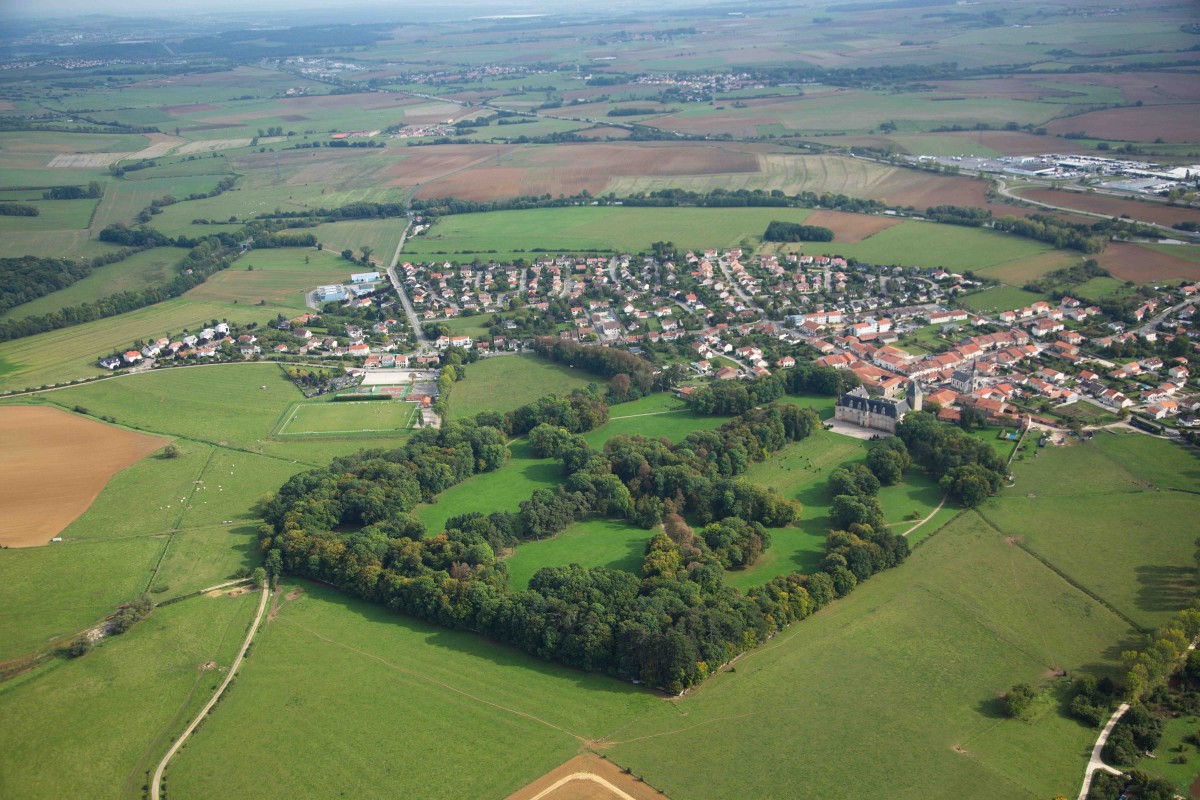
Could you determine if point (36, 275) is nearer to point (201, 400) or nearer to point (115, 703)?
point (201, 400)

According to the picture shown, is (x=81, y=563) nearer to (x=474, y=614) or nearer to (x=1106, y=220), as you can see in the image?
(x=474, y=614)

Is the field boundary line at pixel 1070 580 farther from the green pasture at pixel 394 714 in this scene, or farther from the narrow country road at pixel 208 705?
the narrow country road at pixel 208 705

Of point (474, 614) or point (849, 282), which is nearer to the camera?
point (474, 614)

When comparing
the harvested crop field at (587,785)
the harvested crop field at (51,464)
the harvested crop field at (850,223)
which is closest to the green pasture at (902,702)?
the harvested crop field at (587,785)

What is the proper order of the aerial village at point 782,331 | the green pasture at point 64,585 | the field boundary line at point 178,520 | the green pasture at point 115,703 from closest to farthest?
the green pasture at point 115,703 → the green pasture at point 64,585 → the field boundary line at point 178,520 → the aerial village at point 782,331

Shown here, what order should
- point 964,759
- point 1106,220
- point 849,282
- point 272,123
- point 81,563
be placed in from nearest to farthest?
point 964,759, point 81,563, point 849,282, point 1106,220, point 272,123

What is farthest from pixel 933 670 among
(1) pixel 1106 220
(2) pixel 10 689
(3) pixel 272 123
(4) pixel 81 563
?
(3) pixel 272 123

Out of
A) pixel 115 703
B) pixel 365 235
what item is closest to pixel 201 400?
pixel 115 703
